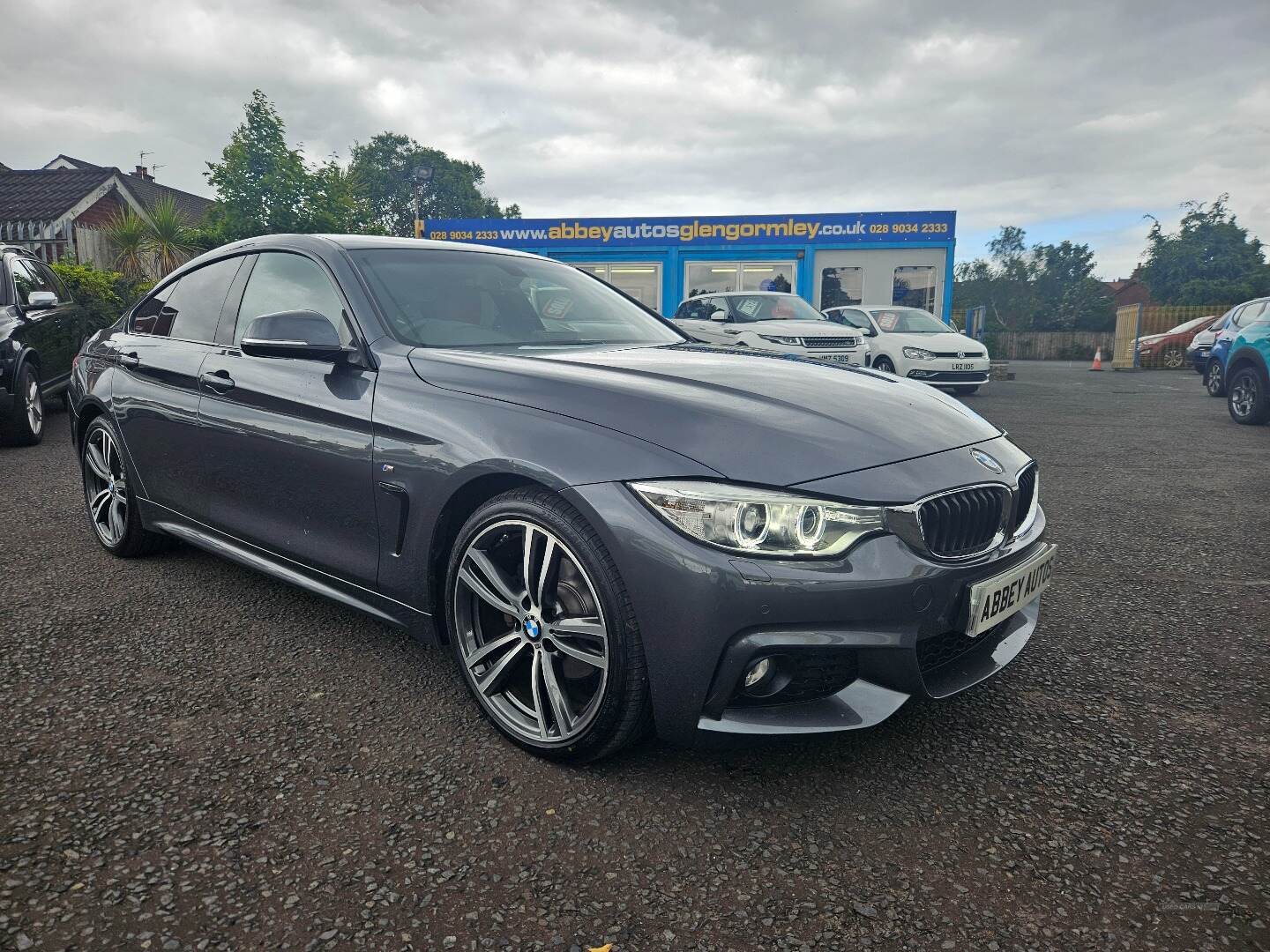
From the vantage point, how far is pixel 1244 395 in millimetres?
10617

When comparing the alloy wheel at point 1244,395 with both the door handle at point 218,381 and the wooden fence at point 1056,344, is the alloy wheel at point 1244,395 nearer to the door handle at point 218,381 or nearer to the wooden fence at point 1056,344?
the door handle at point 218,381

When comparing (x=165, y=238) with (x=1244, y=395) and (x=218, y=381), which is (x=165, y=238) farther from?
(x=1244, y=395)

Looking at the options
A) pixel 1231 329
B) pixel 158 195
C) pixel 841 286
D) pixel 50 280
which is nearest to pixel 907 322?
pixel 841 286

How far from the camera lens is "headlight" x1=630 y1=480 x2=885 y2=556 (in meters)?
2.02

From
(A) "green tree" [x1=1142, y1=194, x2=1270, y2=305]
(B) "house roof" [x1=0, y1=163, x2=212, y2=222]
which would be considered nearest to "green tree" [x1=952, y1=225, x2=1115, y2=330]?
(A) "green tree" [x1=1142, y1=194, x2=1270, y2=305]

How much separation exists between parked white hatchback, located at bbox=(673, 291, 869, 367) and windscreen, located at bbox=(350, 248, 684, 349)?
28.7ft

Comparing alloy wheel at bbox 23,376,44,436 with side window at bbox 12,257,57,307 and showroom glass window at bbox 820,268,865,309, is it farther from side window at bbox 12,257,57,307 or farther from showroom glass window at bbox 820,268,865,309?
showroom glass window at bbox 820,268,865,309

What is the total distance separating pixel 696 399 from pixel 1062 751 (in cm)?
145

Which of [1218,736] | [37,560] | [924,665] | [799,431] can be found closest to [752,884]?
[924,665]

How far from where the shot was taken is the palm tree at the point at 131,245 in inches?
798

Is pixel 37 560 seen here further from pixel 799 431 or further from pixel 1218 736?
pixel 1218 736

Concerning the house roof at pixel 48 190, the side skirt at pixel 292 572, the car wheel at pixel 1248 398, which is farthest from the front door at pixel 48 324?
the house roof at pixel 48 190

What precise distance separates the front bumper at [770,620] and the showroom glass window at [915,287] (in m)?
17.2

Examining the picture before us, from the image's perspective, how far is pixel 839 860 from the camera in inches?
77.9
